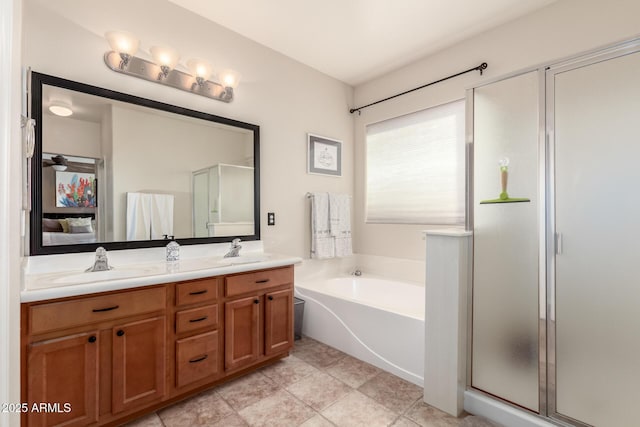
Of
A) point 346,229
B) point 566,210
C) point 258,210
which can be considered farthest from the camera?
point 346,229

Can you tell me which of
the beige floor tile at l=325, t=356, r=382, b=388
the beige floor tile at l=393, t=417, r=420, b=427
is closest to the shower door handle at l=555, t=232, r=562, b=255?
the beige floor tile at l=393, t=417, r=420, b=427

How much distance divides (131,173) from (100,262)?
615 millimetres

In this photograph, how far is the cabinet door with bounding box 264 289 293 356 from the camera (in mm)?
2207

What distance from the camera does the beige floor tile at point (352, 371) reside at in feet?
6.93

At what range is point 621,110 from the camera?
4.39ft

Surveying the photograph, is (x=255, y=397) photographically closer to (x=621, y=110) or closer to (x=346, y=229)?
(x=346, y=229)

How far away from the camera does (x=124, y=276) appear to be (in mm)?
1724

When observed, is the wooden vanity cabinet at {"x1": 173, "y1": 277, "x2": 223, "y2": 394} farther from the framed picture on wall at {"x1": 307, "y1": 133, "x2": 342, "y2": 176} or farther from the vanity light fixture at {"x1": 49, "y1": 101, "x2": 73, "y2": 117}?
the framed picture on wall at {"x1": 307, "y1": 133, "x2": 342, "y2": 176}

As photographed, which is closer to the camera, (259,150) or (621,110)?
(621,110)

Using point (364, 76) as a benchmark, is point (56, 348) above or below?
below

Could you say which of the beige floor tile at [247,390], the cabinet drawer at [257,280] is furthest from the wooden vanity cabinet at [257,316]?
the beige floor tile at [247,390]

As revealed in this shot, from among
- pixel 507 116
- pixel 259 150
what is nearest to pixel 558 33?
pixel 507 116

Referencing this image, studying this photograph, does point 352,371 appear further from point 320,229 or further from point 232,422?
point 320,229

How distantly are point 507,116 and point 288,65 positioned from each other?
216 centimetres
